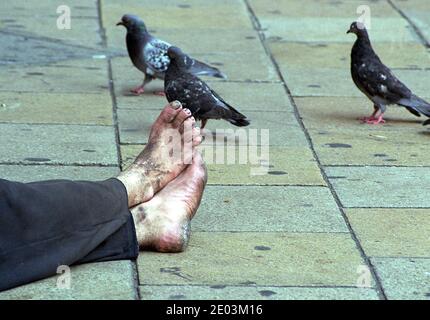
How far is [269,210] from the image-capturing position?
5617 millimetres

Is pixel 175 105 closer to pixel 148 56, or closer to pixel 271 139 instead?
pixel 271 139

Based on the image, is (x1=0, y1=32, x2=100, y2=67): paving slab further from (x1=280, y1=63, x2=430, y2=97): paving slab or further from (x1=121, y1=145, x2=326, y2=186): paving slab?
(x1=121, y1=145, x2=326, y2=186): paving slab

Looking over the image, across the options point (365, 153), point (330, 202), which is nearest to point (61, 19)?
point (365, 153)

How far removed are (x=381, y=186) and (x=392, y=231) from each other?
2.56 feet

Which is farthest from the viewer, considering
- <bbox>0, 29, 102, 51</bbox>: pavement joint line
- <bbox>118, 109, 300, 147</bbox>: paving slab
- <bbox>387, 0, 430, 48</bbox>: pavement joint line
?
<bbox>387, 0, 430, 48</bbox>: pavement joint line

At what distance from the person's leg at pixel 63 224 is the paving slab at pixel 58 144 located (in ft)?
4.89

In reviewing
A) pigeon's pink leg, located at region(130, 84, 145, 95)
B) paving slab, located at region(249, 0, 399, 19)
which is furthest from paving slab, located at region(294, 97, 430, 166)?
paving slab, located at region(249, 0, 399, 19)

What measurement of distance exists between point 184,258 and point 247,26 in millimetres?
5705

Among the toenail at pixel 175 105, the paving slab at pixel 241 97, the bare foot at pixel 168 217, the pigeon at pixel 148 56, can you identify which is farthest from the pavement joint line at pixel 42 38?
the bare foot at pixel 168 217

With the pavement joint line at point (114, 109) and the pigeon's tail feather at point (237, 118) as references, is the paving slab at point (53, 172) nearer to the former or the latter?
the pavement joint line at point (114, 109)

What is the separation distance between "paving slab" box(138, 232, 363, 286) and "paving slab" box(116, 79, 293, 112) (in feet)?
8.81

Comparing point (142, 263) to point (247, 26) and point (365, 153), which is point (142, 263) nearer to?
point (365, 153)

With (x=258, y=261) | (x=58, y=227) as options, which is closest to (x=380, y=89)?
(x=258, y=261)

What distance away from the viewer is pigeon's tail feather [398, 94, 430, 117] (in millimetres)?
7531
